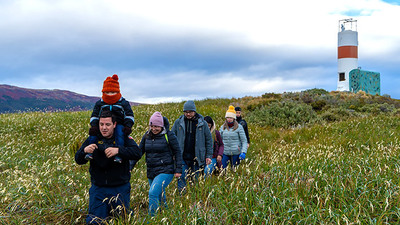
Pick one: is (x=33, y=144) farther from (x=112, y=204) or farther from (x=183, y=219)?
(x=183, y=219)

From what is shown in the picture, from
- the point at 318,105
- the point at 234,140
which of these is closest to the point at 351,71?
the point at 318,105

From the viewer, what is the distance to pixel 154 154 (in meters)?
5.27

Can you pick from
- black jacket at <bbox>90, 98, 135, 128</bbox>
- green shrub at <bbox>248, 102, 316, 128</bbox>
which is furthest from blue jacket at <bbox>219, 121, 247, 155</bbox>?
green shrub at <bbox>248, 102, 316, 128</bbox>

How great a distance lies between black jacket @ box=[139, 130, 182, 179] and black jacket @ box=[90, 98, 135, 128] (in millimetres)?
744

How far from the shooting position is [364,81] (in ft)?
135

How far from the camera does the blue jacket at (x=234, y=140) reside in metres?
7.73

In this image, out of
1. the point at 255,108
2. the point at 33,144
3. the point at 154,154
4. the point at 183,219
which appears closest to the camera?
the point at 183,219

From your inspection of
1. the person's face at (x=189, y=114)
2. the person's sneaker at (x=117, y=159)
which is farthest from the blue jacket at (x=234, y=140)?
the person's sneaker at (x=117, y=159)

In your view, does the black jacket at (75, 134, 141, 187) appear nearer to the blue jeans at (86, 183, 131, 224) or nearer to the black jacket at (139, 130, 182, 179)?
the blue jeans at (86, 183, 131, 224)

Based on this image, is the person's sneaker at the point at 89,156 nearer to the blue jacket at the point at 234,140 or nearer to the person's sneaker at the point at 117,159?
the person's sneaker at the point at 117,159

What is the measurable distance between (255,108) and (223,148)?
16376 mm

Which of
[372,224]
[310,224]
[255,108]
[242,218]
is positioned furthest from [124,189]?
[255,108]

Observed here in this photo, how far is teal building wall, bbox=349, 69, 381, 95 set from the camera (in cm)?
4053

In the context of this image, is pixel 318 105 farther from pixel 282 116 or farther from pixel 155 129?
pixel 155 129
